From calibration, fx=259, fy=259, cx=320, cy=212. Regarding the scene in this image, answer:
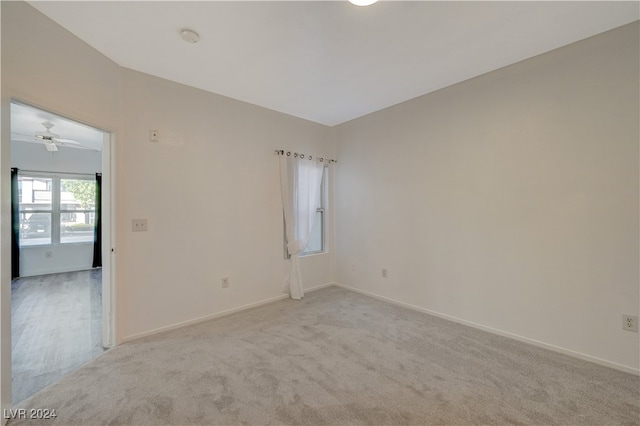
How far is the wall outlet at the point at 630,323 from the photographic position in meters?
1.98

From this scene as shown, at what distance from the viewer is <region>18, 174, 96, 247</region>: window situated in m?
5.34

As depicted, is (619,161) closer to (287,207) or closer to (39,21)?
(287,207)

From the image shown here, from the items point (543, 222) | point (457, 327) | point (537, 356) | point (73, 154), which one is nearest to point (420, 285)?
point (457, 327)

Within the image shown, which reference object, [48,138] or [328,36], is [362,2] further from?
[48,138]

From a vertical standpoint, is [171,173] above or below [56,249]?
above

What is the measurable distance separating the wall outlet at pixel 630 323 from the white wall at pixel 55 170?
853 cm

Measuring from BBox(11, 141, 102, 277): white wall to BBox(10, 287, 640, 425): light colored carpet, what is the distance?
487 cm

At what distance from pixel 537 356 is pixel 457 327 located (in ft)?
2.25

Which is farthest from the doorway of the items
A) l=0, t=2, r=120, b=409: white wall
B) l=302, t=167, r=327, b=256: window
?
l=302, t=167, r=327, b=256: window

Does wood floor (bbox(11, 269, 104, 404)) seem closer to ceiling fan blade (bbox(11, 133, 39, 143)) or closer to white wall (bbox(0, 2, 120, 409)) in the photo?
white wall (bbox(0, 2, 120, 409))

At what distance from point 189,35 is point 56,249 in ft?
20.3

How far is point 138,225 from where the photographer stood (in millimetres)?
2590

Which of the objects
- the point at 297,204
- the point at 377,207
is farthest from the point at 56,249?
the point at 377,207

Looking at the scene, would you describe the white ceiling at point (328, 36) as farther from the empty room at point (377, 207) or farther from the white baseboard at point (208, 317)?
the white baseboard at point (208, 317)
